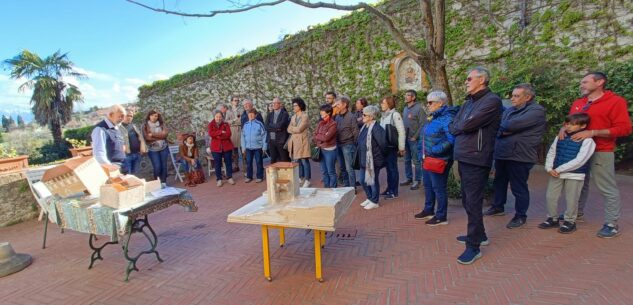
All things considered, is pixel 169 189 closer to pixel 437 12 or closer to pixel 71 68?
pixel 437 12

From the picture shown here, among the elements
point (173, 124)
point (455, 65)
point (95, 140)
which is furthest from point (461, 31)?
point (173, 124)

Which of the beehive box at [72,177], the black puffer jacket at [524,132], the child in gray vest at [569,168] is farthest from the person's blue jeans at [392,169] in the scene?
the beehive box at [72,177]

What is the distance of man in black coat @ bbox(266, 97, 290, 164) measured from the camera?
7082 millimetres

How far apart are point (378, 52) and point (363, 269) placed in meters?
8.75

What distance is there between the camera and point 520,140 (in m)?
3.91

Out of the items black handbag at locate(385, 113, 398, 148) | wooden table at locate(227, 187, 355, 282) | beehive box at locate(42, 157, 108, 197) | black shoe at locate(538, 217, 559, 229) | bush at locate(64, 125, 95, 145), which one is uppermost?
bush at locate(64, 125, 95, 145)

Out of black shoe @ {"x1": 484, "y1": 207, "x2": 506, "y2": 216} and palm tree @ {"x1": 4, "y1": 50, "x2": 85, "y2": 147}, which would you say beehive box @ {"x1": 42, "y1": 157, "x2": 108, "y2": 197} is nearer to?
black shoe @ {"x1": 484, "y1": 207, "x2": 506, "y2": 216}

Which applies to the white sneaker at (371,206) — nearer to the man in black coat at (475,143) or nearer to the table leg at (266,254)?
the man in black coat at (475,143)

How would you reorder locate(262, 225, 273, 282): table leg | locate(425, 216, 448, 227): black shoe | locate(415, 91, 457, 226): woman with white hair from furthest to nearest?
locate(425, 216, 448, 227): black shoe
locate(415, 91, 457, 226): woman with white hair
locate(262, 225, 273, 282): table leg

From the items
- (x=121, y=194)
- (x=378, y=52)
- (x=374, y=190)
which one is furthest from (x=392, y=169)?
(x=378, y=52)

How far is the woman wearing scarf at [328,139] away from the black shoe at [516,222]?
288cm

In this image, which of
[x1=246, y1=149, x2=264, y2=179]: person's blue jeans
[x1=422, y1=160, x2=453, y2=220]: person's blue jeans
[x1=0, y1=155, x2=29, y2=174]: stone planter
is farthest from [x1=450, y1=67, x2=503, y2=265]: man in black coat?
[x1=0, y1=155, x2=29, y2=174]: stone planter

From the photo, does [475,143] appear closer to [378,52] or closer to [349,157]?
[349,157]

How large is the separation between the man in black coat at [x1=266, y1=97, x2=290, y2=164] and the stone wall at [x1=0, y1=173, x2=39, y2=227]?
4581 millimetres
